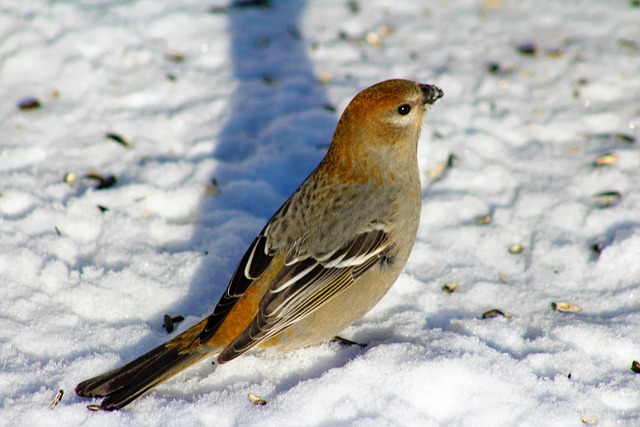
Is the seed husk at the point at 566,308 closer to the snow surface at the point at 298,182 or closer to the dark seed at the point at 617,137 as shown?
the snow surface at the point at 298,182

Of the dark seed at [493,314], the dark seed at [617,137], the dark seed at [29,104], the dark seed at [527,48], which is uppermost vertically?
the dark seed at [527,48]

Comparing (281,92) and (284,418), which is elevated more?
(281,92)

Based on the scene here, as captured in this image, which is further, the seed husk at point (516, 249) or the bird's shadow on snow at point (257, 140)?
the seed husk at point (516, 249)

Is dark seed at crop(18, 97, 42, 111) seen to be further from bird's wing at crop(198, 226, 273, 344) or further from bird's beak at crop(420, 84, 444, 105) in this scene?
bird's beak at crop(420, 84, 444, 105)

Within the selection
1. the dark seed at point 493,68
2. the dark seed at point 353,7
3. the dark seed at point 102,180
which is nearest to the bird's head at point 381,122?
the dark seed at point 102,180

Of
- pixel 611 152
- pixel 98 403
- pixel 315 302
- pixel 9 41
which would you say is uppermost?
pixel 9 41

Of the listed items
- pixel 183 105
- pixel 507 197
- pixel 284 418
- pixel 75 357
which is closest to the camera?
pixel 284 418

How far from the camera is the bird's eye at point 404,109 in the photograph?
3799 mm

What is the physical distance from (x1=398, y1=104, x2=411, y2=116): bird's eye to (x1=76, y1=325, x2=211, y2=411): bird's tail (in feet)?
4.98

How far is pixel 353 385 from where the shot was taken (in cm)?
331

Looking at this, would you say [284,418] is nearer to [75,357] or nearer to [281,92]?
[75,357]

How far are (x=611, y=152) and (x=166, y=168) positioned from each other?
2.93 metres

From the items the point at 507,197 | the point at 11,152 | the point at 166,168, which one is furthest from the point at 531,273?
the point at 11,152

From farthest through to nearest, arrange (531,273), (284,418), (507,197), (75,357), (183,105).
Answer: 1. (183,105)
2. (507,197)
3. (531,273)
4. (75,357)
5. (284,418)
